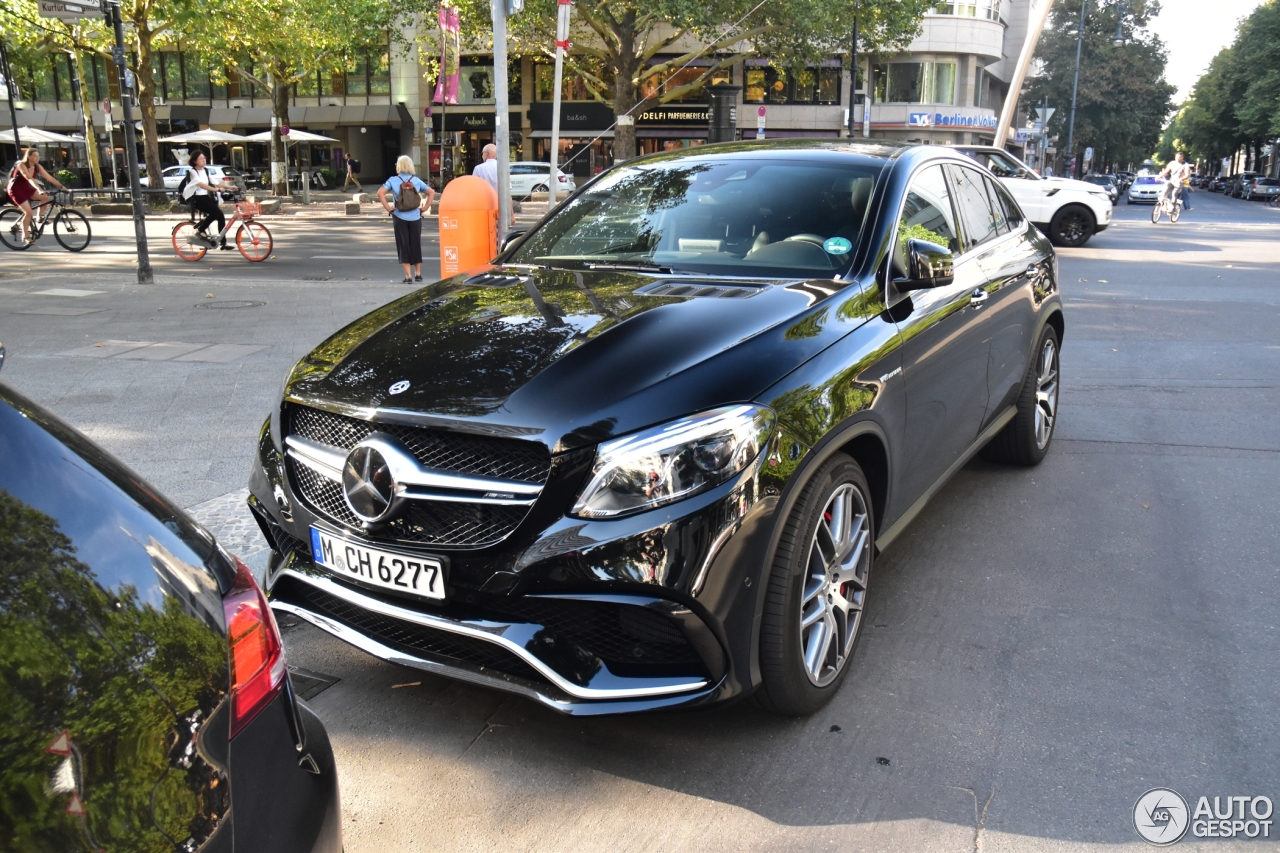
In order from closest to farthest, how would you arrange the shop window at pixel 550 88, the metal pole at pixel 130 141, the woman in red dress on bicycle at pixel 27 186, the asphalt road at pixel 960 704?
the asphalt road at pixel 960 704
the metal pole at pixel 130 141
the woman in red dress on bicycle at pixel 27 186
the shop window at pixel 550 88

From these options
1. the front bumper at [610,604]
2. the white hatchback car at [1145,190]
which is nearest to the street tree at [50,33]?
the front bumper at [610,604]

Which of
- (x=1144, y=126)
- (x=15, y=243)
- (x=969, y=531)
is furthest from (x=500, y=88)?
(x=1144, y=126)

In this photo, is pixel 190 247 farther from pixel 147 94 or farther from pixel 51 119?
pixel 51 119

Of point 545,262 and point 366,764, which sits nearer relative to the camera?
point 366,764

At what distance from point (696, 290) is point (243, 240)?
15353 mm

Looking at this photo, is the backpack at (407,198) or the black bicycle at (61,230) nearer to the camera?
the backpack at (407,198)

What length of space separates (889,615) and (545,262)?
6.38 ft

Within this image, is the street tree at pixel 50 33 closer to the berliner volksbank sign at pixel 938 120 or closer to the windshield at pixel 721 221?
the windshield at pixel 721 221

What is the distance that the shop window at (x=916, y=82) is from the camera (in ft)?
181

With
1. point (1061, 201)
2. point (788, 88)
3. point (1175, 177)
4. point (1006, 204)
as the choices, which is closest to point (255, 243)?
point (1061, 201)

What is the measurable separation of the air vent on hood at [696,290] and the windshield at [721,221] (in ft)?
0.79

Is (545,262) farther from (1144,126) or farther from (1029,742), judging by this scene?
(1144,126)

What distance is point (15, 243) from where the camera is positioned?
18.5 metres

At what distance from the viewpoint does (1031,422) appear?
540 cm
